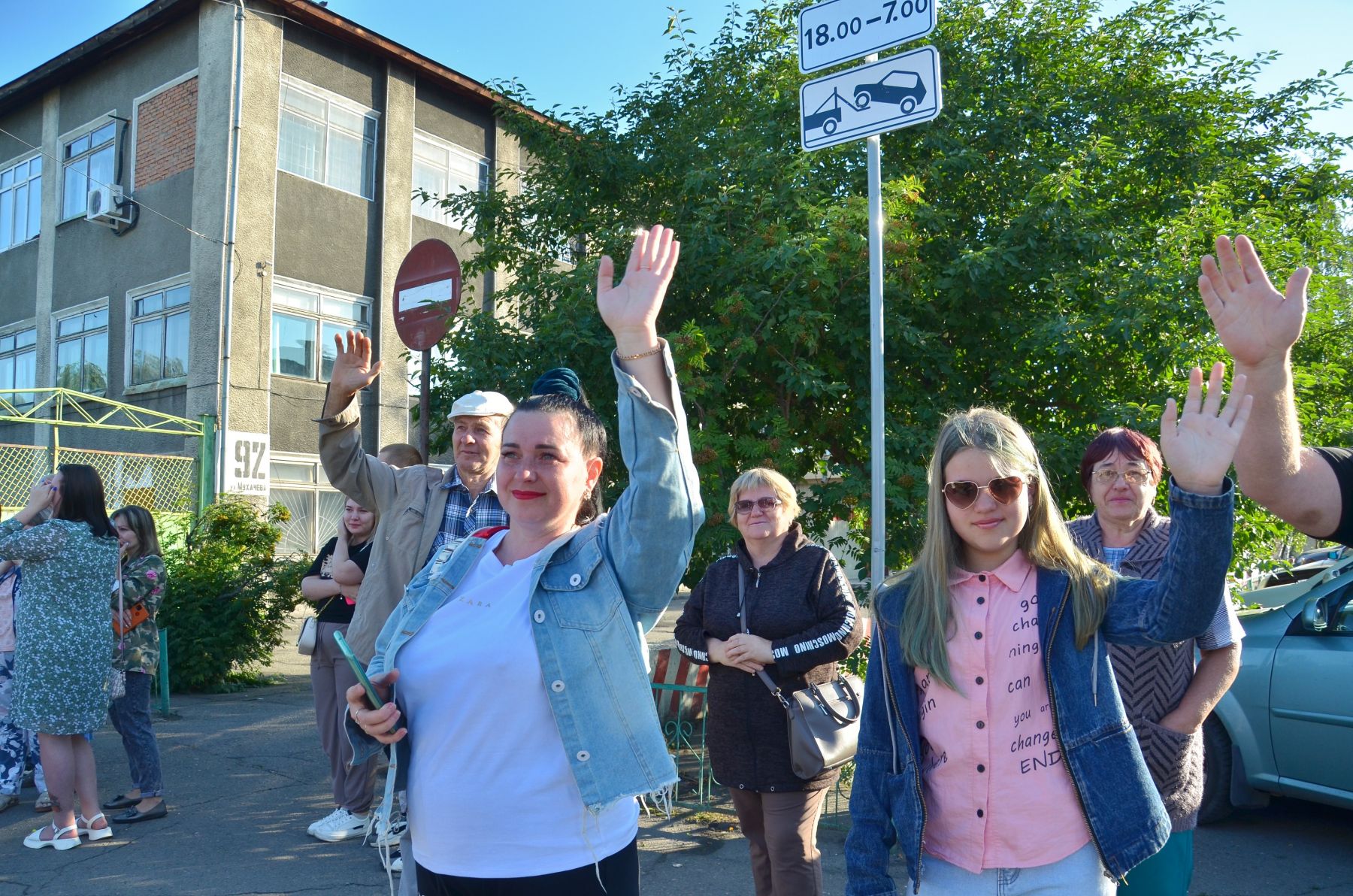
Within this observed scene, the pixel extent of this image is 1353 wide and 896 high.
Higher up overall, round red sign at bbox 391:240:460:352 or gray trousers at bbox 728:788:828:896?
round red sign at bbox 391:240:460:352

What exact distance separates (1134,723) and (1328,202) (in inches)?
255

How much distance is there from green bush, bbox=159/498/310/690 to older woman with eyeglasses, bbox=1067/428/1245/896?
896cm

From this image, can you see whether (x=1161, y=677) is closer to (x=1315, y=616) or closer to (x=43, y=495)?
(x=1315, y=616)

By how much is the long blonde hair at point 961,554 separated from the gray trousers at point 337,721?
3881 millimetres

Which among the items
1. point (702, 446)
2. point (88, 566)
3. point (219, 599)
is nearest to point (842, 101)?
point (702, 446)

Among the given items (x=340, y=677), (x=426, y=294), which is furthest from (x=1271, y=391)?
(x=426, y=294)

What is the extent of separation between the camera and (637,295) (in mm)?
2131

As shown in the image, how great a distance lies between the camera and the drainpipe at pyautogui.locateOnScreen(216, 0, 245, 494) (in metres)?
15.3

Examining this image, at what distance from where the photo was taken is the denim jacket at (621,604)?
6.87ft

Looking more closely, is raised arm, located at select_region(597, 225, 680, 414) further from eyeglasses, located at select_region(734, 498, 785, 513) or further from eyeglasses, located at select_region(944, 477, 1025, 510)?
eyeglasses, located at select_region(734, 498, 785, 513)

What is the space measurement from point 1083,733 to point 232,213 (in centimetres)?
1565

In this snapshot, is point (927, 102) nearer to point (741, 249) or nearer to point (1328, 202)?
point (741, 249)

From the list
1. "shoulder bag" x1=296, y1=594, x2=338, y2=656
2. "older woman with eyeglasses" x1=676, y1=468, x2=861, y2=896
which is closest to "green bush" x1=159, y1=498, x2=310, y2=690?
"shoulder bag" x1=296, y1=594, x2=338, y2=656

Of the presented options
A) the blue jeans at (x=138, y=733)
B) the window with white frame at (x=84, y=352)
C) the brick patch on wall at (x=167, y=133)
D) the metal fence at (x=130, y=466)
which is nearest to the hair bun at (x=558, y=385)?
the blue jeans at (x=138, y=733)
